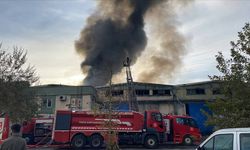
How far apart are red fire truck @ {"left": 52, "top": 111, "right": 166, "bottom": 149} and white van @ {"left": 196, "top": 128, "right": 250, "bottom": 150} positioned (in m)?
15.6

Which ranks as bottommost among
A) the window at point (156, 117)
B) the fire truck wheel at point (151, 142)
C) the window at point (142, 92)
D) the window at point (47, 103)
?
the fire truck wheel at point (151, 142)

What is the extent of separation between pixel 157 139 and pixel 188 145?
10.1 ft

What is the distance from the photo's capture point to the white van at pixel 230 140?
7684 mm

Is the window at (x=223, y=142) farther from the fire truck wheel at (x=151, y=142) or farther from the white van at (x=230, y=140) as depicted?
the fire truck wheel at (x=151, y=142)

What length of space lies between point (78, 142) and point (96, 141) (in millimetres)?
1313

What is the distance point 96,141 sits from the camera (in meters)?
24.8

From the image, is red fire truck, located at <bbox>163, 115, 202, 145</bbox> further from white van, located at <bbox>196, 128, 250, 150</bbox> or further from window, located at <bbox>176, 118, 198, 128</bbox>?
white van, located at <bbox>196, 128, 250, 150</bbox>

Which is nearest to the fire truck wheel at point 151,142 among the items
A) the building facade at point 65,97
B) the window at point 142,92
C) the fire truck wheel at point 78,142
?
the fire truck wheel at point 78,142

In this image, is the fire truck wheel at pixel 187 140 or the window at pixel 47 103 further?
the window at pixel 47 103

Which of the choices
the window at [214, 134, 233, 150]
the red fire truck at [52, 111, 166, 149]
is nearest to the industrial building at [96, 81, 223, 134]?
the red fire truck at [52, 111, 166, 149]

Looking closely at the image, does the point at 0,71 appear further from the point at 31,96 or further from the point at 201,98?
the point at 201,98

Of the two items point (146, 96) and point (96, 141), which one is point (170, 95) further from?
point (96, 141)

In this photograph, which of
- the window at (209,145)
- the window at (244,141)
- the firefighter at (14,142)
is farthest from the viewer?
the window at (209,145)

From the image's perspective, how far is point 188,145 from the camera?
2708 centimetres
